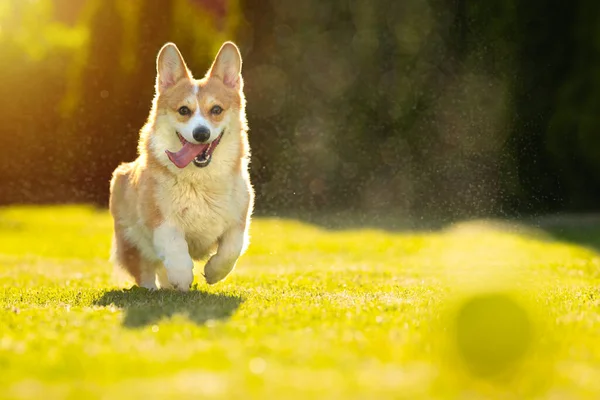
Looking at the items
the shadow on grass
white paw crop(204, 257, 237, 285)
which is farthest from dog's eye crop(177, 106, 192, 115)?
the shadow on grass

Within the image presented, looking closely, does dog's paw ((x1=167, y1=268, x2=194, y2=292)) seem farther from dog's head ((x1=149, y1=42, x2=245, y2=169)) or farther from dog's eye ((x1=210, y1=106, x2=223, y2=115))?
dog's eye ((x1=210, y1=106, x2=223, y2=115))

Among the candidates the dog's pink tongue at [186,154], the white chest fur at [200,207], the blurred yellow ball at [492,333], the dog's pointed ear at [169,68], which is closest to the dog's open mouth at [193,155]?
the dog's pink tongue at [186,154]

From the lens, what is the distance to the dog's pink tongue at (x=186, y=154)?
5.80m

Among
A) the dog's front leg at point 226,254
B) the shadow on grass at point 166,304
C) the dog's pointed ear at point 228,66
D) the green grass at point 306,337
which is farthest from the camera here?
the dog's pointed ear at point 228,66

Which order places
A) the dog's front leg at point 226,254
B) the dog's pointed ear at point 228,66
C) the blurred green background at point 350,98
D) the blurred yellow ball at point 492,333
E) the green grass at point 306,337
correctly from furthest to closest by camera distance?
the blurred green background at point 350,98, the dog's pointed ear at point 228,66, the dog's front leg at point 226,254, the blurred yellow ball at point 492,333, the green grass at point 306,337

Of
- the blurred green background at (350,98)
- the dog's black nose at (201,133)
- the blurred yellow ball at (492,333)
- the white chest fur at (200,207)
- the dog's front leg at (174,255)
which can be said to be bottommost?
the blurred green background at (350,98)

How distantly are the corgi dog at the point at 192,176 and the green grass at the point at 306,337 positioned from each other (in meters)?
0.33

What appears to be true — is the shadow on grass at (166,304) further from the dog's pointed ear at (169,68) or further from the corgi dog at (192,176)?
the dog's pointed ear at (169,68)

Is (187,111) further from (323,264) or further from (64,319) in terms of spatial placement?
(323,264)

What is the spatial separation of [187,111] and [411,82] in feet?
35.5

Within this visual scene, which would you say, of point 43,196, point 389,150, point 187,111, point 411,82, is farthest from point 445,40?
point 187,111

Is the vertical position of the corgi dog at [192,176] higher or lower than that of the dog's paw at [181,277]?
higher

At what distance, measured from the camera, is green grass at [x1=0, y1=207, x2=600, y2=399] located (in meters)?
2.85

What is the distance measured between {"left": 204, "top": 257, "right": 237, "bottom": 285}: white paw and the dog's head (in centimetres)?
74
